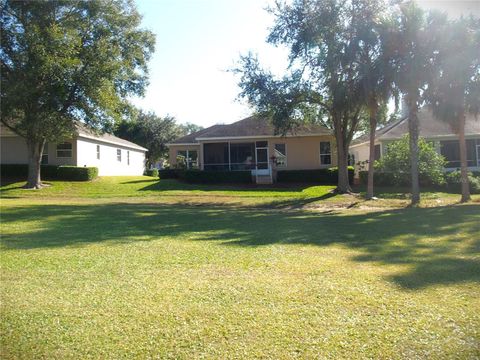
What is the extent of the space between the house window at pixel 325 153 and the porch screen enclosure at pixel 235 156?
13.7ft

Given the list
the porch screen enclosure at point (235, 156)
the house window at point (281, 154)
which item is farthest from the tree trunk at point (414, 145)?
the porch screen enclosure at point (235, 156)

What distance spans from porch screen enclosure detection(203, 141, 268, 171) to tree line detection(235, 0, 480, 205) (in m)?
8.81

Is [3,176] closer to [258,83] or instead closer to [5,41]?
[5,41]

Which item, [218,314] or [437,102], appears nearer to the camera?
[218,314]

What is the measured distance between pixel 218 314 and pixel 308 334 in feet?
3.20

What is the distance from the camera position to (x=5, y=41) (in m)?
23.5

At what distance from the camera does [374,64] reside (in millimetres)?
18203

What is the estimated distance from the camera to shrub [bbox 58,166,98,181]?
28672 mm

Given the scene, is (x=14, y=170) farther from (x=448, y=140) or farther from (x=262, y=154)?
(x=448, y=140)

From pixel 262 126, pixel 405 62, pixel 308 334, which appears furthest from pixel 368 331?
pixel 262 126

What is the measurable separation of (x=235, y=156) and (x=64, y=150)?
41.6 ft

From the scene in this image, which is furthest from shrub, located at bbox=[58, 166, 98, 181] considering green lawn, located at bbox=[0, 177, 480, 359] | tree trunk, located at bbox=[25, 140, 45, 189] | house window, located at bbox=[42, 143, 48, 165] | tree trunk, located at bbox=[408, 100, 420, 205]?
tree trunk, located at bbox=[408, 100, 420, 205]

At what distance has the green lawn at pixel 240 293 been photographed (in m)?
3.71

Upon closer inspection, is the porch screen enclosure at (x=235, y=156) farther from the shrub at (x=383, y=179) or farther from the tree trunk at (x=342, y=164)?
the tree trunk at (x=342, y=164)
